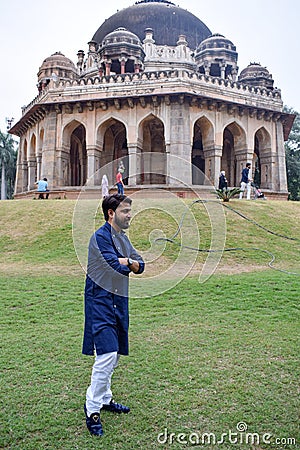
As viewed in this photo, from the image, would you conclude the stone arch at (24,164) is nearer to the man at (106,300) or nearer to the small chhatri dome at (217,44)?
the small chhatri dome at (217,44)

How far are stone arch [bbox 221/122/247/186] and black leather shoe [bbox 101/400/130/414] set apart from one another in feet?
69.7

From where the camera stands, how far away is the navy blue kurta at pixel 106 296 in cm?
324

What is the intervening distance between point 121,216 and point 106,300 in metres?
0.65

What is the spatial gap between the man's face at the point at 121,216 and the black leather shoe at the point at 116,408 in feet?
4.70

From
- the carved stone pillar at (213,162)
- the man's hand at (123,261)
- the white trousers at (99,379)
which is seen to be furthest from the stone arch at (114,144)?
the white trousers at (99,379)

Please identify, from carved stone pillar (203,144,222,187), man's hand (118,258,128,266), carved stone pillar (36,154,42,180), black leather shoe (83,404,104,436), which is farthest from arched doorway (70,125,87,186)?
black leather shoe (83,404,104,436)

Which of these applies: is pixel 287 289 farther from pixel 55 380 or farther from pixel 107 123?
pixel 107 123

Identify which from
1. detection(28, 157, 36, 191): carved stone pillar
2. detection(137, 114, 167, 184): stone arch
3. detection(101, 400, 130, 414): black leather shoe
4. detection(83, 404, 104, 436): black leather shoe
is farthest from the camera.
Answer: detection(28, 157, 36, 191): carved stone pillar

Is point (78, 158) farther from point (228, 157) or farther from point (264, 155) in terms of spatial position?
point (264, 155)

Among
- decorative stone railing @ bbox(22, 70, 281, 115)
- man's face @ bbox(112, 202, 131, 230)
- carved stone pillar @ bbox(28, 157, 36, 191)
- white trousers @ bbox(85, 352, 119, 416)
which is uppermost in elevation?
decorative stone railing @ bbox(22, 70, 281, 115)

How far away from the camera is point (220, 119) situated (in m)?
22.5

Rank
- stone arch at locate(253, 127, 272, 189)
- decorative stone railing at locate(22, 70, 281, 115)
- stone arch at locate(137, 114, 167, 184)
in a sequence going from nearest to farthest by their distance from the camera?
decorative stone railing at locate(22, 70, 281, 115) → stone arch at locate(137, 114, 167, 184) → stone arch at locate(253, 127, 272, 189)

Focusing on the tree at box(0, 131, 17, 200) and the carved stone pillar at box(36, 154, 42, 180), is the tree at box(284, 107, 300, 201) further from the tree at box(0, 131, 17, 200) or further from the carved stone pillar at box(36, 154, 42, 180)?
the tree at box(0, 131, 17, 200)

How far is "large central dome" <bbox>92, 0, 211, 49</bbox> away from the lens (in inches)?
1120
